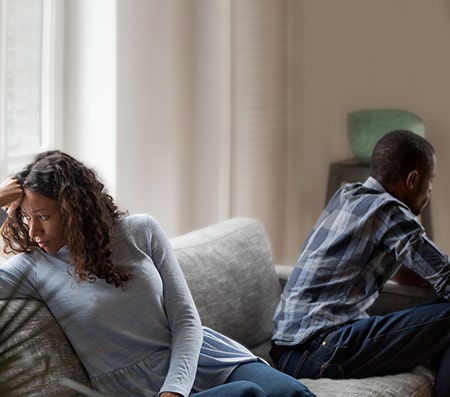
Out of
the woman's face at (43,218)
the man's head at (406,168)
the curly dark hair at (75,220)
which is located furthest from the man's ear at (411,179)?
the woman's face at (43,218)

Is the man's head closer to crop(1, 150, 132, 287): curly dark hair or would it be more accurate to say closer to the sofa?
the sofa

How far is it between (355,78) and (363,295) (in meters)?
1.55

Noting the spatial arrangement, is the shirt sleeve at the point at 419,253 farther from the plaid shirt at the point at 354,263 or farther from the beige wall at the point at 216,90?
the beige wall at the point at 216,90

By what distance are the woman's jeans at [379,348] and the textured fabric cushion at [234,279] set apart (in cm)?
23

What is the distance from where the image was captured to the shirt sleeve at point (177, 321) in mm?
1894

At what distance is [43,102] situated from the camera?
295 cm

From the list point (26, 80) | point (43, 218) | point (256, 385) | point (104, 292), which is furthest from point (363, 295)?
point (26, 80)

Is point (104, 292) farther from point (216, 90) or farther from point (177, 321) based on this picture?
point (216, 90)

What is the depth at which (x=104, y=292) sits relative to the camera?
1949 millimetres

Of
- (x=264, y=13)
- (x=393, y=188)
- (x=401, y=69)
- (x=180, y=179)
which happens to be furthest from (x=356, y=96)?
(x=393, y=188)

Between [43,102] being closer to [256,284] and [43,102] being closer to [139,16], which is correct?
[139,16]

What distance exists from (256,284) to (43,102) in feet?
3.12

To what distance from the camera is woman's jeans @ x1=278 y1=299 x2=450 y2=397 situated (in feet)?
7.64

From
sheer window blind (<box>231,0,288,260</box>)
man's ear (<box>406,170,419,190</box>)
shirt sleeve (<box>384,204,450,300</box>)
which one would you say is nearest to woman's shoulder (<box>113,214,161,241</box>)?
shirt sleeve (<box>384,204,450,300</box>)
